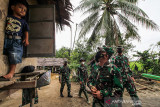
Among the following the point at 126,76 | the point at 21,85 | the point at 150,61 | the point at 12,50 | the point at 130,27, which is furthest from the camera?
the point at 150,61

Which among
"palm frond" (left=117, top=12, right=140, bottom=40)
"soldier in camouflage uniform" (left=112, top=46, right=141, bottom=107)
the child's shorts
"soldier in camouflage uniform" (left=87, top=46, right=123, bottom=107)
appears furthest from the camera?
"palm frond" (left=117, top=12, right=140, bottom=40)

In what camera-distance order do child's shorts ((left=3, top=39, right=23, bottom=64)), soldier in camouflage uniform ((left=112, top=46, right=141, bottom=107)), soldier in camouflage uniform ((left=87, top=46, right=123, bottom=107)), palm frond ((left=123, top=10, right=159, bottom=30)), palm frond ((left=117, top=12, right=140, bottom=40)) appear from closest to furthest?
1. soldier in camouflage uniform ((left=87, top=46, right=123, bottom=107))
2. child's shorts ((left=3, top=39, right=23, bottom=64))
3. soldier in camouflage uniform ((left=112, top=46, right=141, bottom=107))
4. palm frond ((left=123, top=10, right=159, bottom=30))
5. palm frond ((left=117, top=12, right=140, bottom=40))

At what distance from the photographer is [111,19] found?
7590mm

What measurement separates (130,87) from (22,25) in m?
3.43

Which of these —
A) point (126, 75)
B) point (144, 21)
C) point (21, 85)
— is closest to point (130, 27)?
point (144, 21)

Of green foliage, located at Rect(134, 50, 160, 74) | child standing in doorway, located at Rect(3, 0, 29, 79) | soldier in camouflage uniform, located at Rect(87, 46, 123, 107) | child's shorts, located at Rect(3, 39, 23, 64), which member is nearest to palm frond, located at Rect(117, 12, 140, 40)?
green foliage, located at Rect(134, 50, 160, 74)

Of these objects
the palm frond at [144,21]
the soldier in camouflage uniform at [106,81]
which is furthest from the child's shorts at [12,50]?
the palm frond at [144,21]

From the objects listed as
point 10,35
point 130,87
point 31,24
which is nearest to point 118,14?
point 130,87

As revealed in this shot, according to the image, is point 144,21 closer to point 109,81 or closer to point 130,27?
point 130,27

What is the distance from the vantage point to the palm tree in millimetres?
6273

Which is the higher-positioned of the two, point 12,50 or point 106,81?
point 12,50

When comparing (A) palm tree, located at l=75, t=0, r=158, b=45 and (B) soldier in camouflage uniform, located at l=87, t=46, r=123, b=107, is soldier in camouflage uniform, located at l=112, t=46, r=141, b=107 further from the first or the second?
(A) palm tree, located at l=75, t=0, r=158, b=45

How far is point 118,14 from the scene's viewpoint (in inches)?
303

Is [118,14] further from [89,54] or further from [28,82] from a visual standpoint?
[28,82]
